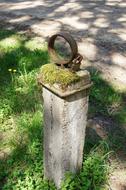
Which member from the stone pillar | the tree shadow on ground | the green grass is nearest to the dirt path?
Result: the tree shadow on ground

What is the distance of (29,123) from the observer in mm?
3717

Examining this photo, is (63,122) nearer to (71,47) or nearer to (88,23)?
(71,47)

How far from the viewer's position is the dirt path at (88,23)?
517 centimetres

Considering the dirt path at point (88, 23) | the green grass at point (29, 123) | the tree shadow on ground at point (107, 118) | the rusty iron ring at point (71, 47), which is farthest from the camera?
the dirt path at point (88, 23)

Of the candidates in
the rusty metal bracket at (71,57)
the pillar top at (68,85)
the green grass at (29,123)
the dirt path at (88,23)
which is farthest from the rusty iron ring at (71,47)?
the dirt path at (88,23)

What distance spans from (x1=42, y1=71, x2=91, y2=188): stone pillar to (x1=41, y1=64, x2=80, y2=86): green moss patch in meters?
0.04

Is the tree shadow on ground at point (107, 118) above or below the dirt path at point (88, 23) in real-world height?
below

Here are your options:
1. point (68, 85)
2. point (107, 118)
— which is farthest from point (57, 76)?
point (107, 118)

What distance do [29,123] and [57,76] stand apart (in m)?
1.38

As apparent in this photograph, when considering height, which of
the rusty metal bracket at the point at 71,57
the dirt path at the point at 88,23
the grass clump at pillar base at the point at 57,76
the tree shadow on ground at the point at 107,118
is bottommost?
the tree shadow on ground at the point at 107,118

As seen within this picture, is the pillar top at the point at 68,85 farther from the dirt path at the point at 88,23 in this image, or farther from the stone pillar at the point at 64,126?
the dirt path at the point at 88,23

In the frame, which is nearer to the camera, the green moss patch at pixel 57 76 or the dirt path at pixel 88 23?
the green moss patch at pixel 57 76

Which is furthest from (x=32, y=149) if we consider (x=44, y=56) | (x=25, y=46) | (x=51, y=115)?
(x=25, y=46)

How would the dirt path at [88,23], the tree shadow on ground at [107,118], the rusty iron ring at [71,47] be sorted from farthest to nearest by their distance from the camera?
the dirt path at [88,23], the tree shadow on ground at [107,118], the rusty iron ring at [71,47]
